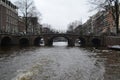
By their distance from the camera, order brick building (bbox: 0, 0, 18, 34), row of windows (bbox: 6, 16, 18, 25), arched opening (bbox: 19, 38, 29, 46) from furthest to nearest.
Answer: row of windows (bbox: 6, 16, 18, 25) → brick building (bbox: 0, 0, 18, 34) → arched opening (bbox: 19, 38, 29, 46)

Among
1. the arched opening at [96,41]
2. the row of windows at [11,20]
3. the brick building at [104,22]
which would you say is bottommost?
the arched opening at [96,41]

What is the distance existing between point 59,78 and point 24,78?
7.72ft

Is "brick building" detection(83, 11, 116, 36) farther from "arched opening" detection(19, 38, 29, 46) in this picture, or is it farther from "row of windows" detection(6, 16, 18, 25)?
"row of windows" detection(6, 16, 18, 25)

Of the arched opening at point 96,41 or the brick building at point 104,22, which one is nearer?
the brick building at point 104,22

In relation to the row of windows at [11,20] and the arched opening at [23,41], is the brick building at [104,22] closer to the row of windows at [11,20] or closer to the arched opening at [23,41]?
the arched opening at [23,41]

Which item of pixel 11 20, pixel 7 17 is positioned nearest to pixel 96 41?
pixel 7 17

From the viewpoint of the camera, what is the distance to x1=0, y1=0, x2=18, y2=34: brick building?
74.6 metres

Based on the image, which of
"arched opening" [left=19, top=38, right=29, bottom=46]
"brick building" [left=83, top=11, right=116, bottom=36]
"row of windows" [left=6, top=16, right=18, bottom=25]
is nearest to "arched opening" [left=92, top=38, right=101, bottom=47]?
"brick building" [left=83, top=11, right=116, bottom=36]

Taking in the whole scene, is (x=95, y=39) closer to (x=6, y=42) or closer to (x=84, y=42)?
(x=84, y=42)

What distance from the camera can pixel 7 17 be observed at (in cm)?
8006

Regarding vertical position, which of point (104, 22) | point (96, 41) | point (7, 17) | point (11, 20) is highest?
point (7, 17)

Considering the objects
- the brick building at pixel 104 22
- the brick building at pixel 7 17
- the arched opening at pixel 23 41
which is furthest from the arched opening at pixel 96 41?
the brick building at pixel 7 17

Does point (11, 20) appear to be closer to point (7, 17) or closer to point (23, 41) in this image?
point (7, 17)

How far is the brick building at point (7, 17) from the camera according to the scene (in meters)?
74.6
